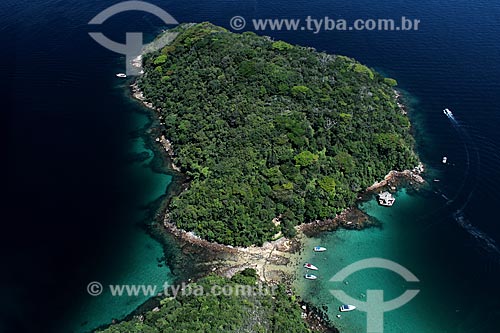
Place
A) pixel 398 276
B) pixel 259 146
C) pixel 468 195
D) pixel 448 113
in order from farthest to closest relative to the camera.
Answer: pixel 448 113, pixel 468 195, pixel 259 146, pixel 398 276

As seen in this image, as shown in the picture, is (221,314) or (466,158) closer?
(221,314)

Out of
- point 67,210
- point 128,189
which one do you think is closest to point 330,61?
point 128,189

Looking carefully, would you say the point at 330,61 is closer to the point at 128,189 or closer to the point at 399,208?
the point at 399,208

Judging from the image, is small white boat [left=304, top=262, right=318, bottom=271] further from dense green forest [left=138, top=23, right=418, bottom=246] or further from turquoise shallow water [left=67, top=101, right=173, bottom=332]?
turquoise shallow water [left=67, top=101, right=173, bottom=332]

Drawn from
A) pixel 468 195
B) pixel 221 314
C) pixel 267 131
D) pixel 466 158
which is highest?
pixel 267 131

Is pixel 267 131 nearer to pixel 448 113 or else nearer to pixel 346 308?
pixel 346 308

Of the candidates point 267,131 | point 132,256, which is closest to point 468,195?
point 267,131
